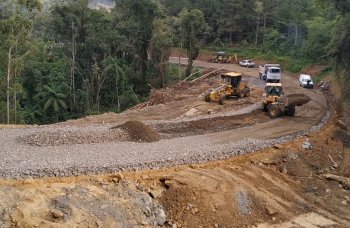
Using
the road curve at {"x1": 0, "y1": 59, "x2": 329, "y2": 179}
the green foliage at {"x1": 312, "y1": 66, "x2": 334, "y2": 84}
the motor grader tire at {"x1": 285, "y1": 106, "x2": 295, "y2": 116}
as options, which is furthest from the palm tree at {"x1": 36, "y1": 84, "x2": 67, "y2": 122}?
the green foliage at {"x1": 312, "y1": 66, "x2": 334, "y2": 84}

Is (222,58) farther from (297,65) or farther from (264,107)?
(264,107)

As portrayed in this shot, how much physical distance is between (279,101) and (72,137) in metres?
13.0

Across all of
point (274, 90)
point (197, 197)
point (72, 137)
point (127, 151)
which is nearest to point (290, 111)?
point (274, 90)

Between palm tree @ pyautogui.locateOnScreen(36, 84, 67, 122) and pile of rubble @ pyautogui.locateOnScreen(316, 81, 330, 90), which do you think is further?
pile of rubble @ pyautogui.locateOnScreen(316, 81, 330, 90)

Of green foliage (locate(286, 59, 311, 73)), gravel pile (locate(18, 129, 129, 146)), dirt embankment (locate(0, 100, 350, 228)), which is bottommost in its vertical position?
dirt embankment (locate(0, 100, 350, 228))

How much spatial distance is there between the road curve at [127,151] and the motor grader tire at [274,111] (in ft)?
3.19

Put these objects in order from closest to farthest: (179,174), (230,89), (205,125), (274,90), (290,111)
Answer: (179,174) < (205,125) < (290,111) < (274,90) < (230,89)

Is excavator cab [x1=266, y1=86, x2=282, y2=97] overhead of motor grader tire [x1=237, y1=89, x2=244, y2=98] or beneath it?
overhead

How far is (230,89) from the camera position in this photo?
25.7 metres

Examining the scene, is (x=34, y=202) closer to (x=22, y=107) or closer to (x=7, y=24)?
(x=7, y=24)

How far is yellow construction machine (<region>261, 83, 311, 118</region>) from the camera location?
63.3 ft

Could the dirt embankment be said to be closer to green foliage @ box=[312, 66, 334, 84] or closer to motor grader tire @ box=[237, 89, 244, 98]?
motor grader tire @ box=[237, 89, 244, 98]

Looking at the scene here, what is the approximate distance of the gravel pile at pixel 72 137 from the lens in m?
14.2

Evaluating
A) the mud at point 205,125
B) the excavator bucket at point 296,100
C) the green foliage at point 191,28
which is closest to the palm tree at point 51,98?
the green foliage at point 191,28
